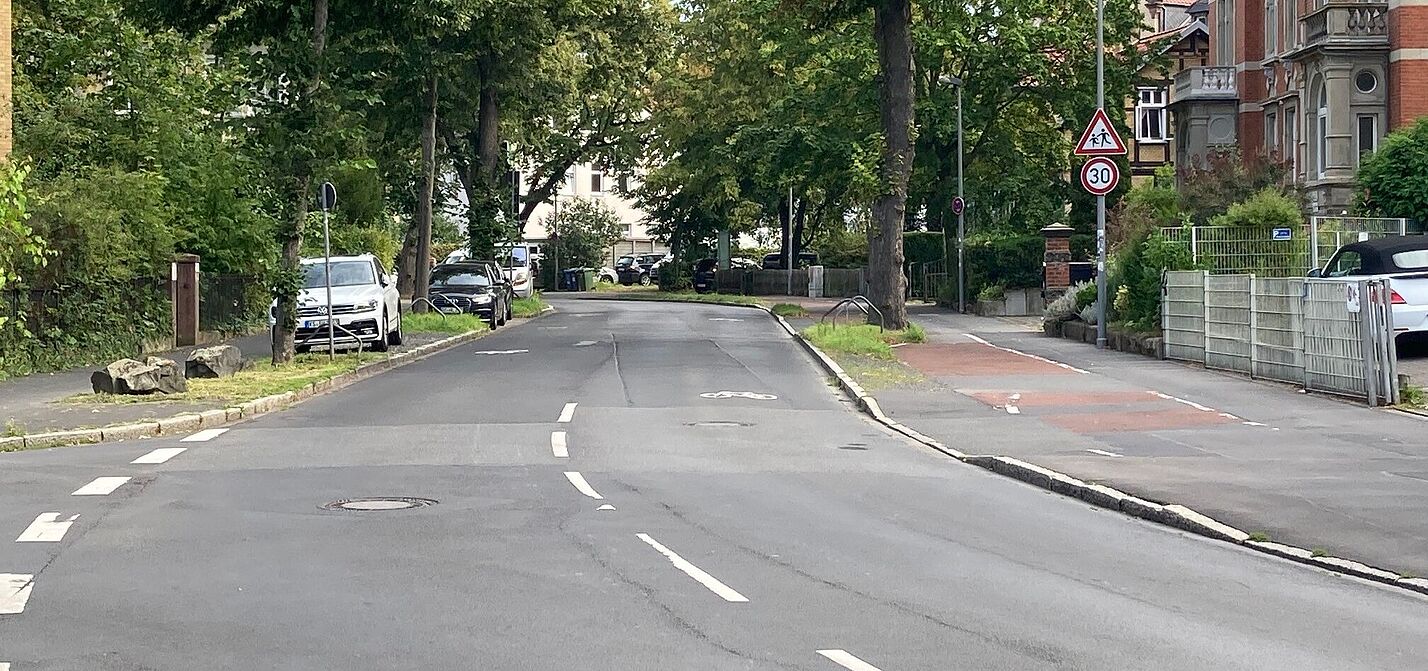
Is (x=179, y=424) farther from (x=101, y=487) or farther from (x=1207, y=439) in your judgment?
(x=1207, y=439)

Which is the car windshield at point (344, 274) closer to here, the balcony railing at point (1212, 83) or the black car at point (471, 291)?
the black car at point (471, 291)

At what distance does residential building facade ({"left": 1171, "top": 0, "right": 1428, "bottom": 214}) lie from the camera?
4231 centimetres

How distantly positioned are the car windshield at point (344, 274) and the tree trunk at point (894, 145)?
34.8 ft

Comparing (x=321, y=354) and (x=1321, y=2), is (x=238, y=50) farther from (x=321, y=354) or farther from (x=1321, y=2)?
(x=1321, y=2)

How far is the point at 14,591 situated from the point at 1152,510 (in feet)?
24.1

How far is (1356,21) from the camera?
42.8m

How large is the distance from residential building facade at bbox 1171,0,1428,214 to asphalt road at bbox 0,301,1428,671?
3079 centimetres

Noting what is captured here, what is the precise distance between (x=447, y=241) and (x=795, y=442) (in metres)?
76.8

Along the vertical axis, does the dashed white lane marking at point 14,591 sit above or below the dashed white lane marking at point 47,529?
below

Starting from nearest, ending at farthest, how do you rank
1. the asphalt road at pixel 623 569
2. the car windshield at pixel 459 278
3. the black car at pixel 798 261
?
1. the asphalt road at pixel 623 569
2. the car windshield at pixel 459 278
3. the black car at pixel 798 261

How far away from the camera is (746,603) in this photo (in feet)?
27.9

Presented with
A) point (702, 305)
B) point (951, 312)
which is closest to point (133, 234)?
point (951, 312)

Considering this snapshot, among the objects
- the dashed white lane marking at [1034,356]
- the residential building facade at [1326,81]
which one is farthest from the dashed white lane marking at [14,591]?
the residential building facade at [1326,81]

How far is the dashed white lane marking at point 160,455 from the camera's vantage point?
14766mm
